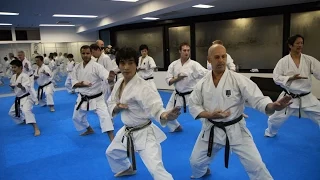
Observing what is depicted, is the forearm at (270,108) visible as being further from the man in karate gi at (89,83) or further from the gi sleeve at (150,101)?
the man in karate gi at (89,83)

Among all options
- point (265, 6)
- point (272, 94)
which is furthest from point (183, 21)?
point (272, 94)

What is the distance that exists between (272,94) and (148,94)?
5023 mm

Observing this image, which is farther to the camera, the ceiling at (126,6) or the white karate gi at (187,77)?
the ceiling at (126,6)

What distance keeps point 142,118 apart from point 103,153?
61.5 inches

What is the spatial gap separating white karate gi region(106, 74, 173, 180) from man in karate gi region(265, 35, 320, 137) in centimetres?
208

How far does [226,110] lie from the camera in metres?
2.29

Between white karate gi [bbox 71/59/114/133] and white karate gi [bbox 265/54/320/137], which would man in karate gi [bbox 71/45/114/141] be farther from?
white karate gi [bbox 265/54/320/137]

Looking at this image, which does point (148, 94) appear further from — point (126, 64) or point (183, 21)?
point (183, 21)

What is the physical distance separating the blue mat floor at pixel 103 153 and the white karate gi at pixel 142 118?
0.66 m

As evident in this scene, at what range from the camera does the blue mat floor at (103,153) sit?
3.05 metres

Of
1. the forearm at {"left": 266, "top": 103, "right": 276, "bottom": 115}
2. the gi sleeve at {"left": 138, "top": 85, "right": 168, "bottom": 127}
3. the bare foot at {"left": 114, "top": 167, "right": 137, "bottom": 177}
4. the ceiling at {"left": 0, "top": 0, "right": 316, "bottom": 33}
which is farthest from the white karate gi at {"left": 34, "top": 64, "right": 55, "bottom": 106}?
the forearm at {"left": 266, "top": 103, "right": 276, "bottom": 115}

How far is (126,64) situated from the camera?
2.46 metres

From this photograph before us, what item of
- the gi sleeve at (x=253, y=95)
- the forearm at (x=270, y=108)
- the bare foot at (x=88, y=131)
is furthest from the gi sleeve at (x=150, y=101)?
the bare foot at (x=88, y=131)

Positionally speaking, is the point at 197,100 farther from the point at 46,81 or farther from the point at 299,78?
the point at 46,81
